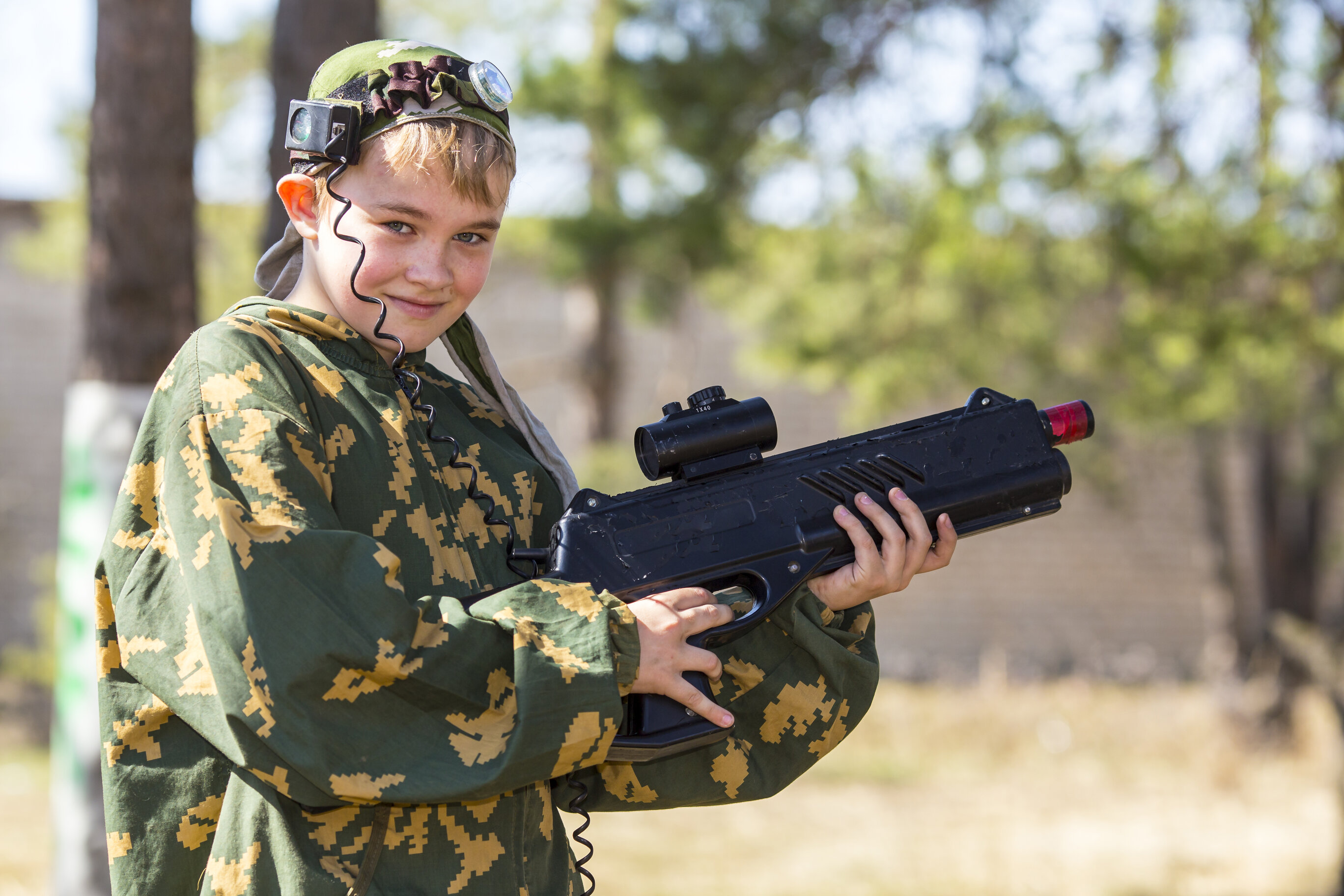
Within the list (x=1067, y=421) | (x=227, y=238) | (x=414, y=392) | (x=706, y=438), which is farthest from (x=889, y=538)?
(x=227, y=238)

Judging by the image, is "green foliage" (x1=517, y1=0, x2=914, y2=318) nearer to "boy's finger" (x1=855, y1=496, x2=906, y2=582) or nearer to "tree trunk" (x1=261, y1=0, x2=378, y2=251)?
"tree trunk" (x1=261, y1=0, x2=378, y2=251)

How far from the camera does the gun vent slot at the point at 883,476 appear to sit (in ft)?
6.63

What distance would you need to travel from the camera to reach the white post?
3.52 meters

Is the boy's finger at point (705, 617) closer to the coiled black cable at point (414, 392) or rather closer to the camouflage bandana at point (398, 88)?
the coiled black cable at point (414, 392)

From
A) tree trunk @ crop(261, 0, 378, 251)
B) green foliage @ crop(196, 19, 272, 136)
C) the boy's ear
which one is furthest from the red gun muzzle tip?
green foliage @ crop(196, 19, 272, 136)

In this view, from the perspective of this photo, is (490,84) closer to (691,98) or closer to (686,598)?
(686,598)

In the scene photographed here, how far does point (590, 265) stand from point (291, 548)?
17.3 ft

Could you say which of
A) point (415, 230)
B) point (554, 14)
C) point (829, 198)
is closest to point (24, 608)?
point (554, 14)

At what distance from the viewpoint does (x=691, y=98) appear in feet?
19.9

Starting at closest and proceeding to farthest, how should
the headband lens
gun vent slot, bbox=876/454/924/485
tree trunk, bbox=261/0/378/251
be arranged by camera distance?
the headband lens < gun vent slot, bbox=876/454/924/485 < tree trunk, bbox=261/0/378/251

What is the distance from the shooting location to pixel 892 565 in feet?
6.29

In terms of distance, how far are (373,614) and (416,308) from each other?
1.63 ft

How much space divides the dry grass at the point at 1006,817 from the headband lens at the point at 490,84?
4.69 metres

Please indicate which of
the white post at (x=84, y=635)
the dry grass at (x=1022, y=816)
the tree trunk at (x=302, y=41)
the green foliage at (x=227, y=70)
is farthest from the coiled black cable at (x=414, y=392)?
the green foliage at (x=227, y=70)
